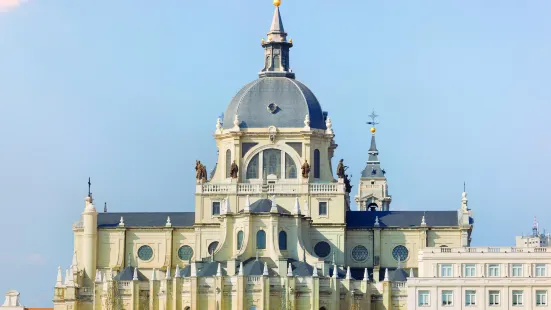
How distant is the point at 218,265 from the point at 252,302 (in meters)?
5.72

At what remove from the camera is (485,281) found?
171m

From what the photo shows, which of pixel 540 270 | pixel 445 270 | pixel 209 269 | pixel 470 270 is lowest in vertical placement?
pixel 540 270

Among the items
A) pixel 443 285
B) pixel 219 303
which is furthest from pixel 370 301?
pixel 443 285

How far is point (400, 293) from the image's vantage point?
198000 millimetres

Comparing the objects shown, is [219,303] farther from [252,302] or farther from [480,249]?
[480,249]

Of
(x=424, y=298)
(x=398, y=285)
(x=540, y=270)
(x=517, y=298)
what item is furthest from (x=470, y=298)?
(x=398, y=285)

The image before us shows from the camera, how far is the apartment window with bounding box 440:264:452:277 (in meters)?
178

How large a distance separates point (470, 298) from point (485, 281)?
1.88m

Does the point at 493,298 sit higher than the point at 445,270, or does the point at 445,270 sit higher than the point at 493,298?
the point at 445,270

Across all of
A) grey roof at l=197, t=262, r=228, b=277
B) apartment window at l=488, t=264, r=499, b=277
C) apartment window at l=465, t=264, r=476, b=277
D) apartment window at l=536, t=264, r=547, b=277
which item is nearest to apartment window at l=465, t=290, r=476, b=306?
apartment window at l=488, t=264, r=499, b=277

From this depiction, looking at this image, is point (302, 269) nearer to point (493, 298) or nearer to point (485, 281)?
point (485, 281)

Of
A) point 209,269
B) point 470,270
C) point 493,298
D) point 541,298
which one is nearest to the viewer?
point 541,298

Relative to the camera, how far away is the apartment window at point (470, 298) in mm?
170625

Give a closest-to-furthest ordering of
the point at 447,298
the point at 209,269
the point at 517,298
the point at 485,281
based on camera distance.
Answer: the point at 517,298 < the point at 485,281 < the point at 447,298 < the point at 209,269
